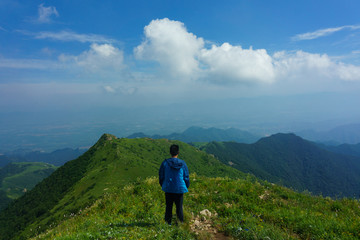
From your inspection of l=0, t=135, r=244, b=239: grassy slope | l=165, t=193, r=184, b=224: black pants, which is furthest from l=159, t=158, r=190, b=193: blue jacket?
l=0, t=135, r=244, b=239: grassy slope

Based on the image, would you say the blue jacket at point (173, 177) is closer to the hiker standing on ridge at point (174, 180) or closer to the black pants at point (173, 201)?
the hiker standing on ridge at point (174, 180)

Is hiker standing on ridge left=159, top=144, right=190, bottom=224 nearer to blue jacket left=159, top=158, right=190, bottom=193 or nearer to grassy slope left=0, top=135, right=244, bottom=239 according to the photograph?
blue jacket left=159, top=158, right=190, bottom=193

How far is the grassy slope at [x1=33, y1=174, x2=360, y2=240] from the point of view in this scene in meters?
6.37

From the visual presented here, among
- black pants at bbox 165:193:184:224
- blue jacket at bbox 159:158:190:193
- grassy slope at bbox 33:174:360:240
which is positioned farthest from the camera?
black pants at bbox 165:193:184:224

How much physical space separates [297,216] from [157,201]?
6.65 metres

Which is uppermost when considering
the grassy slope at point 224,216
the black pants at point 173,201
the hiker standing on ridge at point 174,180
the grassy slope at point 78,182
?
the hiker standing on ridge at point 174,180

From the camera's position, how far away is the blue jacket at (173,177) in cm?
683

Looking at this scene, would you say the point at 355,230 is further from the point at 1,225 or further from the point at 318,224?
the point at 1,225

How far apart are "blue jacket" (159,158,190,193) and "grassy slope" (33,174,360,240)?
1.33 m

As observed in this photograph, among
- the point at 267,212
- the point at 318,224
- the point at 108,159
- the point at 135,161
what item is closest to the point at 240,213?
the point at 267,212

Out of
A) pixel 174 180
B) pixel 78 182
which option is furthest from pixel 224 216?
pixel 78 182

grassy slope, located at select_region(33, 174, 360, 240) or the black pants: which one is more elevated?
the black pants

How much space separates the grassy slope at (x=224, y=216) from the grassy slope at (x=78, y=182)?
48.0 meters

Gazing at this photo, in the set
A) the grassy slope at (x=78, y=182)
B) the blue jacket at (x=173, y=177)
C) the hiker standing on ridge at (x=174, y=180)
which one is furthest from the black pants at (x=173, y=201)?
the grassy slope at (x=78, y=182)
